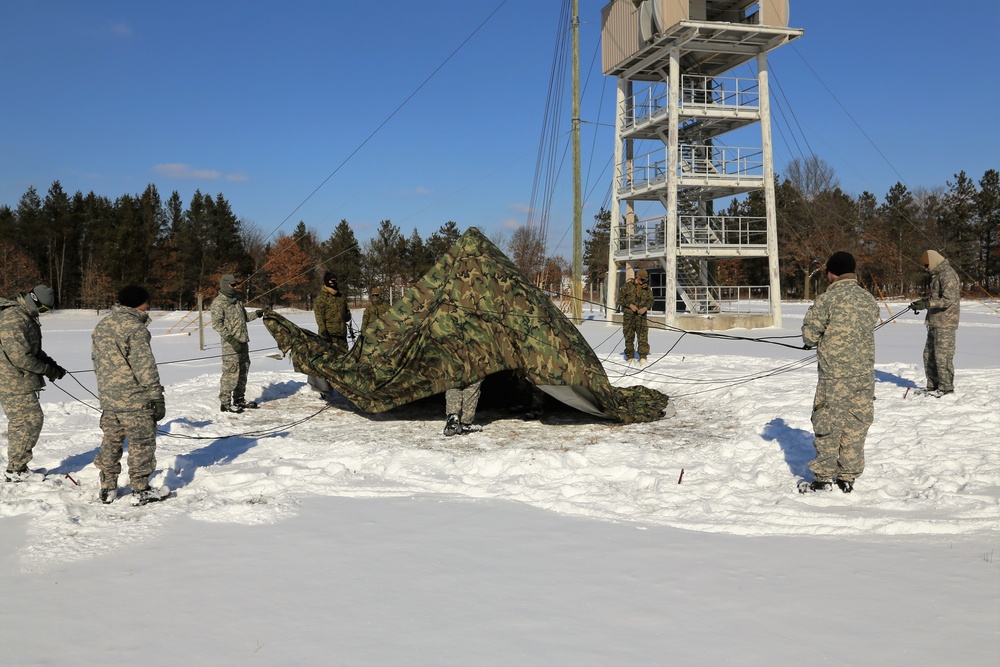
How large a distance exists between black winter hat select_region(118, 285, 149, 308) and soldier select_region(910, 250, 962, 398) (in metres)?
9.44

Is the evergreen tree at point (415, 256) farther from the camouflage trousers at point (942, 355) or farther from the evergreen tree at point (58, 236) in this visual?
the camouflage trousers at point (942, 355)

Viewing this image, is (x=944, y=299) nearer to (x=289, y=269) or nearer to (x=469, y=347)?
(x=469, y=347)

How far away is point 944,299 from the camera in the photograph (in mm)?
9727

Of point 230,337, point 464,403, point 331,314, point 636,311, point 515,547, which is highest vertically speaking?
point 331,314

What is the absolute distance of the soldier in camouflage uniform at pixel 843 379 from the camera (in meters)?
6.06

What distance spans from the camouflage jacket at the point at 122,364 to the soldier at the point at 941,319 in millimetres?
9436

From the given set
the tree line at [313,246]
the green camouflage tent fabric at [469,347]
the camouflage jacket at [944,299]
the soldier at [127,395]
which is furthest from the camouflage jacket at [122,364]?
the tree line at [313,246]

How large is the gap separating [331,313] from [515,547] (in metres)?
7.55

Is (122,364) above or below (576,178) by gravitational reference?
below

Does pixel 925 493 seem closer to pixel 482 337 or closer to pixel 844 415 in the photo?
pixel 844 415

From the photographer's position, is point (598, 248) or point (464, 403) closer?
point (464, 403)

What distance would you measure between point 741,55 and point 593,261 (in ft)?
143

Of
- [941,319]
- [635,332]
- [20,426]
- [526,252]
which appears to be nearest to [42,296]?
[20,426]

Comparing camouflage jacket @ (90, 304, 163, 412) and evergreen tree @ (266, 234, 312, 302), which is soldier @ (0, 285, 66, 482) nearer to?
camouflage jacket @ (90, 304, 163, 412)
